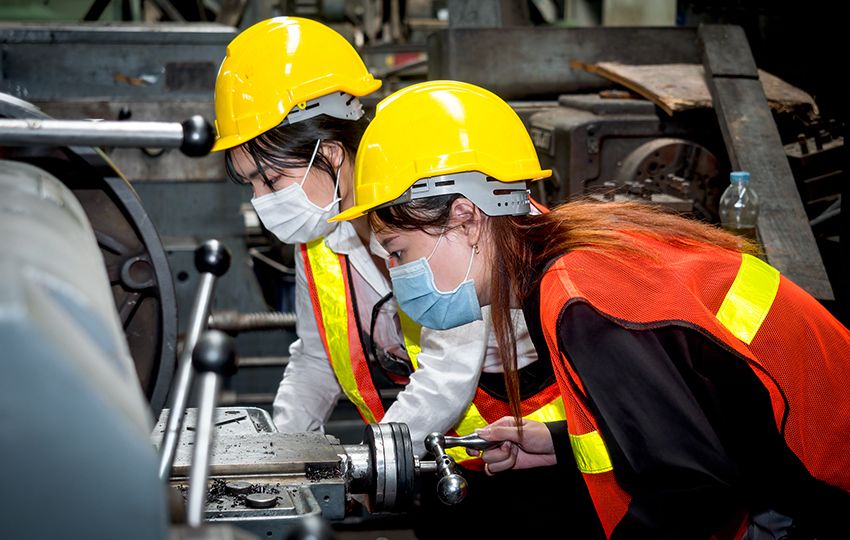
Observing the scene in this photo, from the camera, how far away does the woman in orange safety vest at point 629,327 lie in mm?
1235

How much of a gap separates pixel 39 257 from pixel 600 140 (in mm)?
2698

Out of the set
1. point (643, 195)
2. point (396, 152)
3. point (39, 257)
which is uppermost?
point (39, 257)

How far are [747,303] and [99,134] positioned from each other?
3.15ft

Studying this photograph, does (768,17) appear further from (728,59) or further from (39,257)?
(39,257)

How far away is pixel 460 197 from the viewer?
1.57 metres

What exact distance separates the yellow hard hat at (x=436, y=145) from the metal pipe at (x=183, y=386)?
519mm

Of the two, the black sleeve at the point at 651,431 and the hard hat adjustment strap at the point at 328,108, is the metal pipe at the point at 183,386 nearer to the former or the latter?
the black sleeve at the point at 651,431

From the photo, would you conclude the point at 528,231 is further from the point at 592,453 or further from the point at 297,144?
the point at 297,144

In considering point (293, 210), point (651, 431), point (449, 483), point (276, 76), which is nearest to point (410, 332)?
point (293, 210)

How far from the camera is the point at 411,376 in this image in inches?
71.8

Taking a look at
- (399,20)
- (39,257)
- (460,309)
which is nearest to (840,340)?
(460,309)

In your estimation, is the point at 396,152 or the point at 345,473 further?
the point at 396,152

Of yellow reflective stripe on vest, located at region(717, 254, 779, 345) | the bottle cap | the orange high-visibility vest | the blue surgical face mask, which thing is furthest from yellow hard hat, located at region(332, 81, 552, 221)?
the bottle cap

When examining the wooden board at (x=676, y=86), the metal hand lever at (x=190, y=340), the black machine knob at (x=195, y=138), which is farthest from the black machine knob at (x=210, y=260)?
the wooden board at (x=676, y=86)
